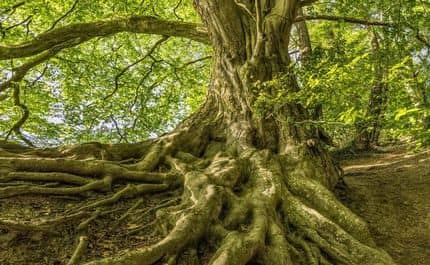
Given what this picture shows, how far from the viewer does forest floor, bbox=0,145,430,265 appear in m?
3.19

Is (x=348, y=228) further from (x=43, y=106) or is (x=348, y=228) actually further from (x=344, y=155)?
(x=43, y=106)

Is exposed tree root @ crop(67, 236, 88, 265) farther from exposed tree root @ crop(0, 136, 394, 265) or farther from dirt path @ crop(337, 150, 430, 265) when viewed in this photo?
dirt path @ crop(337, 150, 430, 265)

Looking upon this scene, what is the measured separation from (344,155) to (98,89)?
865 cm

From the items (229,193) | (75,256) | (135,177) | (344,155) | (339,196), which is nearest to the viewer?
(75,256)

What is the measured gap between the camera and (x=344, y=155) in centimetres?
1145

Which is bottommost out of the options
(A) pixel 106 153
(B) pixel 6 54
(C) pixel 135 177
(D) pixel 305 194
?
(D) pixel 305 194

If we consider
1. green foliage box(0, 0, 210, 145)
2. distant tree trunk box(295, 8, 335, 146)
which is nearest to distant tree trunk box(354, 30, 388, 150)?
distant tree trunk box(295, 8, 335, 146)

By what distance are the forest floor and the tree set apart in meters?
0.19

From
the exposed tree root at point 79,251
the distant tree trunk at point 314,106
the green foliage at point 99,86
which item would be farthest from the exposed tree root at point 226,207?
the green foliage at point 99,86

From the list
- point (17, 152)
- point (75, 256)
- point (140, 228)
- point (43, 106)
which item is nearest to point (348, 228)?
point (140, 228)

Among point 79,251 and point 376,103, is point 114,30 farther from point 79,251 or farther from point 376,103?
point 79,251

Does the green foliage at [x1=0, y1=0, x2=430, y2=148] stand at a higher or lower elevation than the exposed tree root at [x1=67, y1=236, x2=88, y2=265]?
higher

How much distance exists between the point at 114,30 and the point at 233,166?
15.8 ft

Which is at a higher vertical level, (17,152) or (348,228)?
(17,152)
